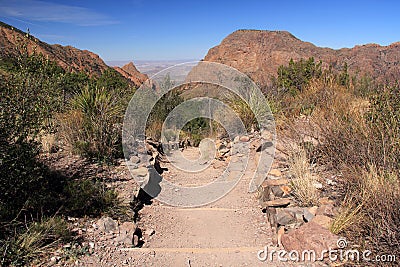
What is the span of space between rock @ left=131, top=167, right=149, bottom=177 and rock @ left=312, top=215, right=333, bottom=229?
9.93 ft

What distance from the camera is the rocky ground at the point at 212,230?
3250 millimetres

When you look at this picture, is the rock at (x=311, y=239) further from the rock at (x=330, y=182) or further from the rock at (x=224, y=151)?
the rock at (x=224, y=151)

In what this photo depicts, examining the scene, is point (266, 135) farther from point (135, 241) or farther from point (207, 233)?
point (135, 241)

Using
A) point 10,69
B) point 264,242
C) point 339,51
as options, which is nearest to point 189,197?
point 264,242

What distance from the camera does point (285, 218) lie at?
382cm

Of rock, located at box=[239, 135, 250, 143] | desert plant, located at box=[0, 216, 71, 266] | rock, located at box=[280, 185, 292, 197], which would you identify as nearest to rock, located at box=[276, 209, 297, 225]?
rock, located at box=[280, 185, 292, 197]

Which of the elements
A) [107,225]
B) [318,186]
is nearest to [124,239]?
[107,225]

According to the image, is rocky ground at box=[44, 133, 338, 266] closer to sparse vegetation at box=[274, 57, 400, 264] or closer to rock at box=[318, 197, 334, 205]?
rock at box=[318, 197, 334, 205]

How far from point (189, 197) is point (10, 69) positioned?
3.47 meters

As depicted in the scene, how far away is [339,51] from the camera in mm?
35250

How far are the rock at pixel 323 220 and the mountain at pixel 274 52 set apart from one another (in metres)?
26.5

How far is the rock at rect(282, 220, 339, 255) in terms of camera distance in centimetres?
302

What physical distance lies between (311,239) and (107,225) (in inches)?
92.0

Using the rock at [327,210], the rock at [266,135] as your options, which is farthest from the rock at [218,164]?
the rock at [327,210]
